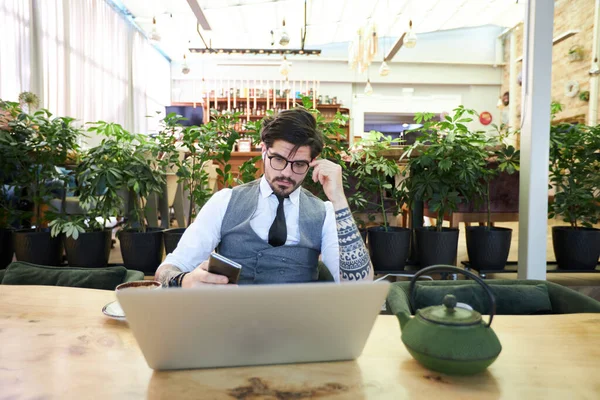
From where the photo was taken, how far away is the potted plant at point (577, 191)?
283 cm

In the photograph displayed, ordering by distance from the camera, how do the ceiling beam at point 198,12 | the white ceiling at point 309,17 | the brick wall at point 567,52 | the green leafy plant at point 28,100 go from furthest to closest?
the white ceiling at point 309,17 < the brick wall at point 567,52 < the ceiling beam at point 198,12 < the green leafy plant at point 28,100

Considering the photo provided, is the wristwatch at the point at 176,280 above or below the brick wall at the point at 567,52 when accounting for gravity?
below

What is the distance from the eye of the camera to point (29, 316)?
848 mm

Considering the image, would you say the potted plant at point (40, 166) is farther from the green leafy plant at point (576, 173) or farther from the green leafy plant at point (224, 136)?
the green leafy plant at point (576, 173)

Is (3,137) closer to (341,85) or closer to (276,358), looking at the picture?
(276,358)

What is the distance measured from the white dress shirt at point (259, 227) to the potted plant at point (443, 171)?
1.45m

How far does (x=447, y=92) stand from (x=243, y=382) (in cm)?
1064

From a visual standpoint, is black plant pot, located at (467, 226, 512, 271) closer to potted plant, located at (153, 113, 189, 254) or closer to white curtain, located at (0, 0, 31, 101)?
potted plant, located at (153, 113, 189, 254)

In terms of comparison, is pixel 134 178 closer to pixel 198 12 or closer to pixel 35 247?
pixel 35 247

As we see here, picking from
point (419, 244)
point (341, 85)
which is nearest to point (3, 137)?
point (419, 244)

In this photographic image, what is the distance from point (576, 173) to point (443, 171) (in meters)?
0.94

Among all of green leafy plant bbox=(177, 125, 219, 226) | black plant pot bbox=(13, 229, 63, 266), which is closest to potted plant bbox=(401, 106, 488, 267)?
green leafy plant bbox=(177, 125, 219, 226)

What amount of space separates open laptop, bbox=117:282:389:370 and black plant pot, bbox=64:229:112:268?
8.37 feet

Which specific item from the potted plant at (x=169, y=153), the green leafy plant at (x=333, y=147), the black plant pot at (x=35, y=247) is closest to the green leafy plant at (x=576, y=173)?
the green leafy plant at (x=333, y=147)
